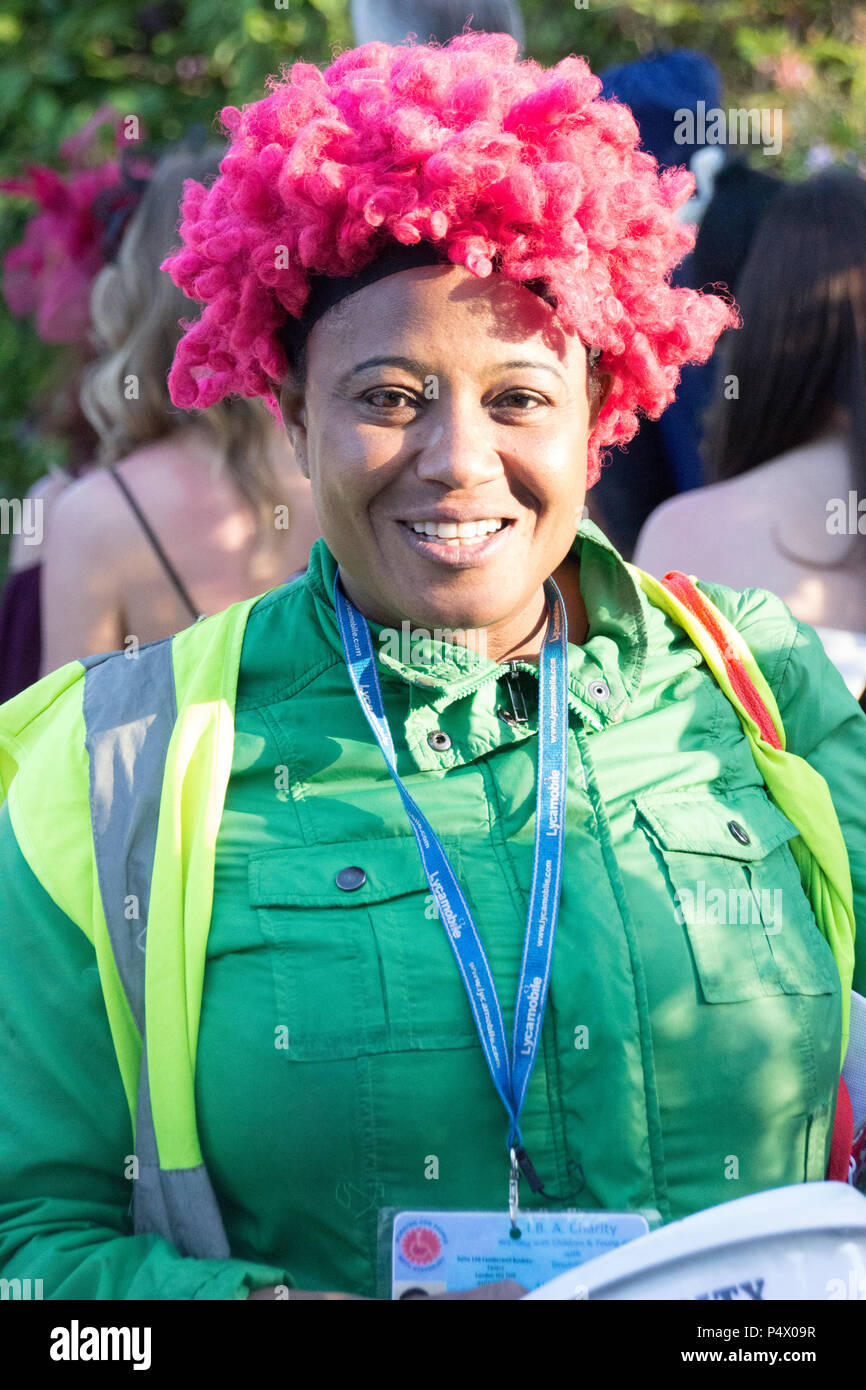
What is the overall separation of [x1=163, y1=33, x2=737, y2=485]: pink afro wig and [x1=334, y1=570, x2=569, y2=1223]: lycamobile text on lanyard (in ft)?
1.64

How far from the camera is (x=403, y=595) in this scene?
84.8 inches

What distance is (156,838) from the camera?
6.68 feet

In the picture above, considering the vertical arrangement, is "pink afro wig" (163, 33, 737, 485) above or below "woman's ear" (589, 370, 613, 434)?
above

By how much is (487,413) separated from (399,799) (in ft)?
1.86

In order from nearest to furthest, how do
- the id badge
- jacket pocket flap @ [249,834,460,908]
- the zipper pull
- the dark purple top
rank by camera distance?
1. the id badge
2. jacket pocket flap @ [249,834,460,908]
3. the zipper pull
4. the dark purple top

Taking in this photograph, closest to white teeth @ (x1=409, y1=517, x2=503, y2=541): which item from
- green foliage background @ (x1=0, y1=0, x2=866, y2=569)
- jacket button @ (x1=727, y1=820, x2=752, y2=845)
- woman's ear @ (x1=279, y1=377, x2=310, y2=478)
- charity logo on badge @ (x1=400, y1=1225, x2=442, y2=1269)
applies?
woman's ear @ (x1=279, y1=377, x2=310, y2=478)

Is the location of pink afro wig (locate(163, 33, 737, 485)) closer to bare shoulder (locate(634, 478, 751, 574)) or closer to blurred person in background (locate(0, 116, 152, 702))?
bare shoulder (locate(634, 478, 751, 574))

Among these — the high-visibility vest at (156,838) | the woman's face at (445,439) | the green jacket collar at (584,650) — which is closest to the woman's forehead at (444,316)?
the woman's face at (445,439)

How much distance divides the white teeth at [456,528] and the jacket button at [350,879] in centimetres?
49

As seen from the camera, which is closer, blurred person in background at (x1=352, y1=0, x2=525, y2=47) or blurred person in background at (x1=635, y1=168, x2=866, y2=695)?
blurred person in background at (x1=635, y1=168, x2=866, y2=695)

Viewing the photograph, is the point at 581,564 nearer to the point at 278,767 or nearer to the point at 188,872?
the point at 278,767

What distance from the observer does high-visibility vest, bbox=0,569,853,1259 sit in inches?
76.7
